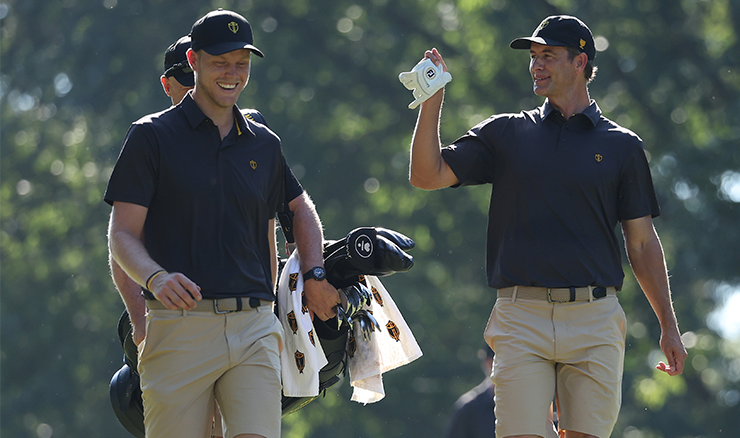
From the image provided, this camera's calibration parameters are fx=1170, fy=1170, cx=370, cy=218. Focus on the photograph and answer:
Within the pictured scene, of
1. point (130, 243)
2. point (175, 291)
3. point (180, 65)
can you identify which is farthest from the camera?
point (180, 65)

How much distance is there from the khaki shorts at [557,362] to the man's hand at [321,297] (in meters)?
0.79

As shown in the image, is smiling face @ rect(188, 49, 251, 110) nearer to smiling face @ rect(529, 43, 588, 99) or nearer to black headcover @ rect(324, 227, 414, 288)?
black headcover @ rect(324, 227, 414, 288)

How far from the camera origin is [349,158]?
20094 millimetres

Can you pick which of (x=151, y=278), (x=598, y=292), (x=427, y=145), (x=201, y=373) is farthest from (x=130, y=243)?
(x=598, y=292)

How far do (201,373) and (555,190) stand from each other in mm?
1818

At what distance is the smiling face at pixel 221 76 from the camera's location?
5156mm

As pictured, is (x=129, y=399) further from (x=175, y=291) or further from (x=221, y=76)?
(x=221, y=76)

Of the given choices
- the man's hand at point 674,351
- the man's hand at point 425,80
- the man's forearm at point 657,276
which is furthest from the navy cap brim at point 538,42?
the man's hand at point 674,351

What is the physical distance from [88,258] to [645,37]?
10110 mm

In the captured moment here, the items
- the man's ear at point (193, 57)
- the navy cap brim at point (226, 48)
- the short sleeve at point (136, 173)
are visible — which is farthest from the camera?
the man's ear at point (193, 57)

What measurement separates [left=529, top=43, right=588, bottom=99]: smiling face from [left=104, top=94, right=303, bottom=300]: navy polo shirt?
61.2 inches

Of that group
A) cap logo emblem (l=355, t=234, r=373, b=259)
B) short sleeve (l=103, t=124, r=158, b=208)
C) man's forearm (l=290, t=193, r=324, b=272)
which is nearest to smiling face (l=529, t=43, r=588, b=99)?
cap logo emblem (l=355, t=234, r=373, b=259)

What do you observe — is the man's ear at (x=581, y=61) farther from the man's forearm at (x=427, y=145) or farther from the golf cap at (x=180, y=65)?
the golf cap at (x=180, y=65)

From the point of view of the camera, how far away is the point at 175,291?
4566 millimetres
